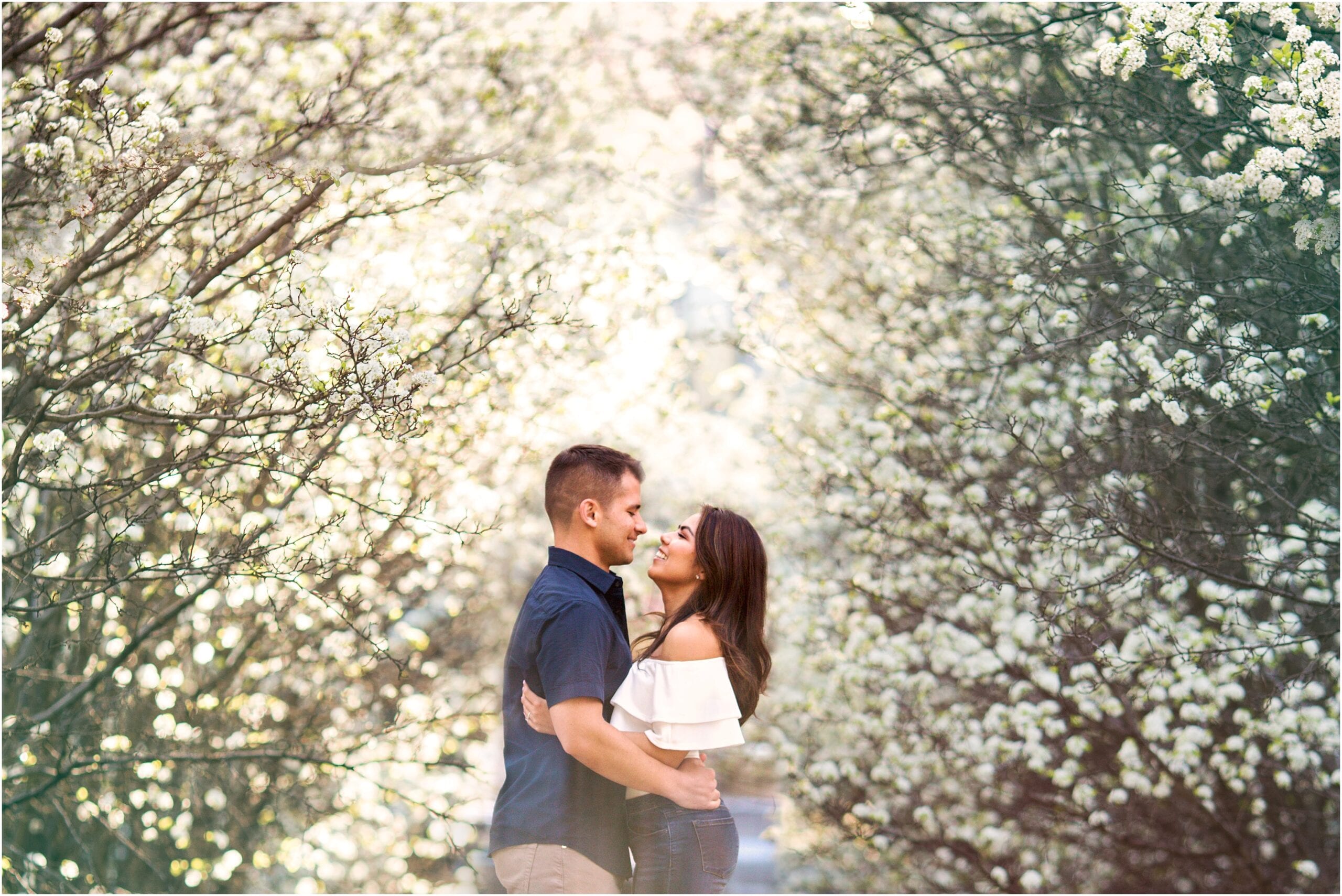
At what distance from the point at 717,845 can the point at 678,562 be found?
796 mm

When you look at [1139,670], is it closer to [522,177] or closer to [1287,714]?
[1287,714]

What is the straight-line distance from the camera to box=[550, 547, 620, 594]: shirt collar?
332 centimetres

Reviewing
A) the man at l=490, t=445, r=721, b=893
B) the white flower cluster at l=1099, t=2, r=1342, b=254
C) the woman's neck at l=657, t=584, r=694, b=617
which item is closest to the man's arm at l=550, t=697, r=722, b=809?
the man at l=490, t=445, r=721, b=893

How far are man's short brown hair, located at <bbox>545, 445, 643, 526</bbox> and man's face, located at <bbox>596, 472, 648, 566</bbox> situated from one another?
0.07ft

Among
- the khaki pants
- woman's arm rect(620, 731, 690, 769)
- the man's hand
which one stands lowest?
the khaki pants

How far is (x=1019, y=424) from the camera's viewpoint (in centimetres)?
586

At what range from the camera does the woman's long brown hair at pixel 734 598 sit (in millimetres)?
3338

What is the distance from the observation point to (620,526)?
340 centimetres

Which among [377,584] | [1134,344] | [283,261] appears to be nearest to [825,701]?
[377,584]

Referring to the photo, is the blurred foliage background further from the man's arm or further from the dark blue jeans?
the dark blue jeans

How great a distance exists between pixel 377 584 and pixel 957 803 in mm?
3622

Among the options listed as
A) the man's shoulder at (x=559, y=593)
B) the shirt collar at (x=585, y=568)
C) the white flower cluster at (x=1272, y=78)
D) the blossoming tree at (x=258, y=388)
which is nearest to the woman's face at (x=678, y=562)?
the shirt collar at (x=585, y=568)

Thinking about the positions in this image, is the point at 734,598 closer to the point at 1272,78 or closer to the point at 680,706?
the point at 680,706

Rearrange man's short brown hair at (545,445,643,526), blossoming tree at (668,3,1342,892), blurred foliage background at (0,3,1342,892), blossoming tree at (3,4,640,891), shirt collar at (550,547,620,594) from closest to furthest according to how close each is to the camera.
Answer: shirt collar at (550,547,620,594) < man's short brown hair at (545,445,643,526) < blossoming tree at (3,4,640,891) < blurred foliage background at (0,3,1342,892) < blossoming tree at (668,3,1342,892)
